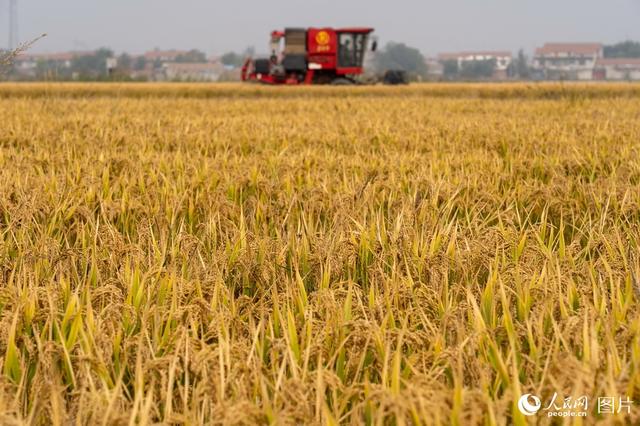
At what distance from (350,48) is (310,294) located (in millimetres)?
22239

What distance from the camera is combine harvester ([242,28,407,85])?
890 inches

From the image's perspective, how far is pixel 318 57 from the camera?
74.3ft

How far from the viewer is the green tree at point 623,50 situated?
165 metres

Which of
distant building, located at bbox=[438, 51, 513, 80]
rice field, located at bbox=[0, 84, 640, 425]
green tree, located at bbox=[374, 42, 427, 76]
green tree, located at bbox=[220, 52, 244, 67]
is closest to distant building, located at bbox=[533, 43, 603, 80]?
distant building, located at bbox=[438, 51, 513, 80]

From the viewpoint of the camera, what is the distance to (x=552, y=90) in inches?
677

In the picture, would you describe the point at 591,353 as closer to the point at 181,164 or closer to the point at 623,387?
the point at 623,387

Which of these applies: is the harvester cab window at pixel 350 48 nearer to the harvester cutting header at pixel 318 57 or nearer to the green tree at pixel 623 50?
the harvester cutting header at pixel 318 57

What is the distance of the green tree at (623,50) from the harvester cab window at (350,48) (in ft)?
522

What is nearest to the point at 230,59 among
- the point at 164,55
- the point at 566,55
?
the point at 164,55

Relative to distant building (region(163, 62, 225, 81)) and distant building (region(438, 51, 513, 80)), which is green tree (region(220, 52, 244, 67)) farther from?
distant building (region(438, 51, 513, 80))

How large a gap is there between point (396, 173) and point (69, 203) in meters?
1.64

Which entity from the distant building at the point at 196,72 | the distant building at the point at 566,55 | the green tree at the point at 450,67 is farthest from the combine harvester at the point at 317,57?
the distant building at the point at 566,55

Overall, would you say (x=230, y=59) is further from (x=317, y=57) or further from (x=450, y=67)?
(x=317, y=57)

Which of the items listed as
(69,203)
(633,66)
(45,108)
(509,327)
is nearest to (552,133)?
(69,203)
